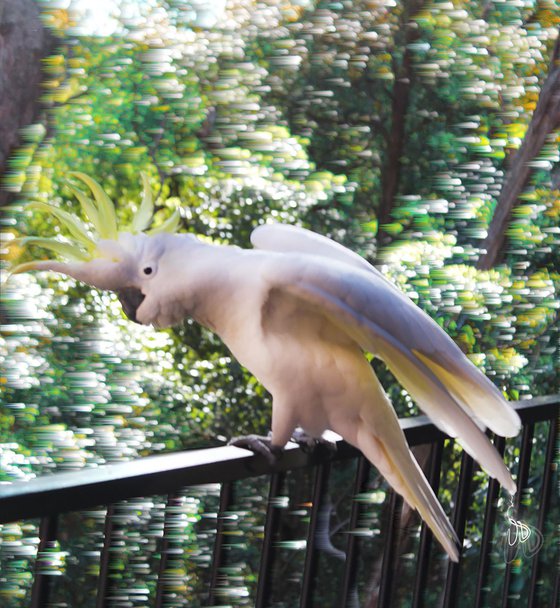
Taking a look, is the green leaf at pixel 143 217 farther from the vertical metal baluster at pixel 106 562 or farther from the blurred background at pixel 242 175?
the blurred background at pixel 242 175

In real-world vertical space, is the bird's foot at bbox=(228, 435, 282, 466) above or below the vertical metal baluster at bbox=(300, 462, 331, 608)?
above

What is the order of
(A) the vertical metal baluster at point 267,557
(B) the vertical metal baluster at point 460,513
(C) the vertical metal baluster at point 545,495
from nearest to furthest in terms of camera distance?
1. (A) the vertical metal baluster at point 267,557
2. (B) the vertical metal baluster at point 460,513
3. (C) the vertical metal baluster at point 545,495

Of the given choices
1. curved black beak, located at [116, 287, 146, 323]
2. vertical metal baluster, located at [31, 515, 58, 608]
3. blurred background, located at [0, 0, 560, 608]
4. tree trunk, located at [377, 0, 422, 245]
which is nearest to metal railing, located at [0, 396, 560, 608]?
vertical metal baluster, located at [31, 515, 58, 608]

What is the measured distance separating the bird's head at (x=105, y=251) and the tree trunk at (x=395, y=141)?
177cm

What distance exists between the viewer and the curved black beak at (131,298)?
3.76 feet

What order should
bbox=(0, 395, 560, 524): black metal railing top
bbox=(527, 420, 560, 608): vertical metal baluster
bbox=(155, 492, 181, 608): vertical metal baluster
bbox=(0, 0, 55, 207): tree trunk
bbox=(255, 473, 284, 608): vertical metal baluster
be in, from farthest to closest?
bbox=(0, 0, 55, 207): tree trunk < bbox=(527, 420, 560, 608): vertical metal baluster < bbox=(255, 473, 284, 608): vertical metal baluster < bbox=(155, 492, 181, 608): vertical metal baluster < bbox=(0, 395, 560, 524): black metal railing top

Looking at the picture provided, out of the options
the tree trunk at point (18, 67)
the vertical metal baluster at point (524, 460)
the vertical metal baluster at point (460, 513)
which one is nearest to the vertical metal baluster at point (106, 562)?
the vertical metal baluster at point (460, 513)

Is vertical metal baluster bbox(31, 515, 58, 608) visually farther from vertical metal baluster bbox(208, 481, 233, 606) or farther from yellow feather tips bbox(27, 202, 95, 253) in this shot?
yellow feather tips bbox(27, 202, 95, 253)

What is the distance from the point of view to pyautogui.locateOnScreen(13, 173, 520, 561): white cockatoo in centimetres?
104

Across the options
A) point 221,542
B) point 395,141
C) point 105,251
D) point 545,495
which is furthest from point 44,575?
point 395,141

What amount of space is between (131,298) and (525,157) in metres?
2.09

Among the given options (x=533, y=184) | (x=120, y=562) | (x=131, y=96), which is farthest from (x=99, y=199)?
(x=533, y=184)

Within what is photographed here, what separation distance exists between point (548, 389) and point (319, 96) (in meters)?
1.29

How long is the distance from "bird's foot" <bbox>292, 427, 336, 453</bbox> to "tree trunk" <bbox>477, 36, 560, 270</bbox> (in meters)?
1.83
